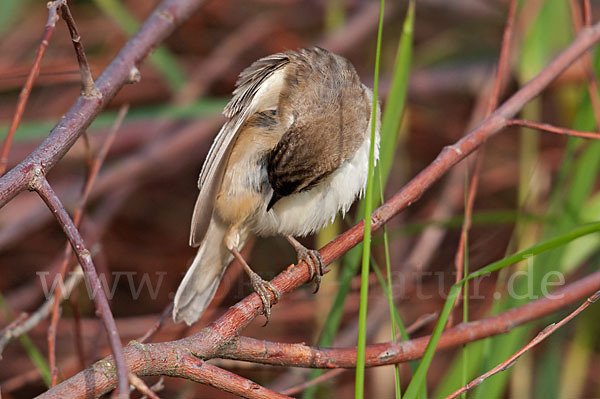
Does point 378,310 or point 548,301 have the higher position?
point 378,310

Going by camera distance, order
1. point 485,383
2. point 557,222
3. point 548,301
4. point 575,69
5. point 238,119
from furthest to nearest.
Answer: point 575,69 → point 557,222 → point 238,119 → point 548,301 → point 485,383

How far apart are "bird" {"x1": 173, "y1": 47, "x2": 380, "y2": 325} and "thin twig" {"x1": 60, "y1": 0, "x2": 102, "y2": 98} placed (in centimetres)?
42

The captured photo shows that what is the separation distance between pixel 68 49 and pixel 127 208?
1017mm

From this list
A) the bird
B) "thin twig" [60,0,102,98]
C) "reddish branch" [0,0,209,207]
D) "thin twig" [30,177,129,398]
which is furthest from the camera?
the bird

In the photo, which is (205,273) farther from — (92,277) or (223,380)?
(92,277)

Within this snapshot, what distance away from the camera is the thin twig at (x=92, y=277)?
0.97 m

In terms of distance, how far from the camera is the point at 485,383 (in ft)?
5.20

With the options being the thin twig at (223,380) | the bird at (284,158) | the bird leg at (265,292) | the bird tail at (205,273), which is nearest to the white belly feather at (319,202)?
the bird at (284,158)

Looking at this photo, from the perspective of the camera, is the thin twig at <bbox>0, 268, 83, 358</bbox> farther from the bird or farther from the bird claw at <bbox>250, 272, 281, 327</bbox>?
the bird claw at <bbox>250, 272, 281, 327</bbox>

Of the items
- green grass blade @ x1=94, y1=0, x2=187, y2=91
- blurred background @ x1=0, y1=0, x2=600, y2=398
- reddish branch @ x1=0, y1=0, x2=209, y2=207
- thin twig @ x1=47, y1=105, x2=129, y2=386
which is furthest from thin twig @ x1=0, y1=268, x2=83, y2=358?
green grass blade @ x1=94, y1=0, x2=187, y2=91

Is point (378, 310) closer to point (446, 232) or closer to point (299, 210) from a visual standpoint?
point (446, 232)

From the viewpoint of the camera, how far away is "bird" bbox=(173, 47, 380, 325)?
1909 millimetres

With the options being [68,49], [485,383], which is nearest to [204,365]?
[485,383]

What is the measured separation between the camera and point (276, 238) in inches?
149
